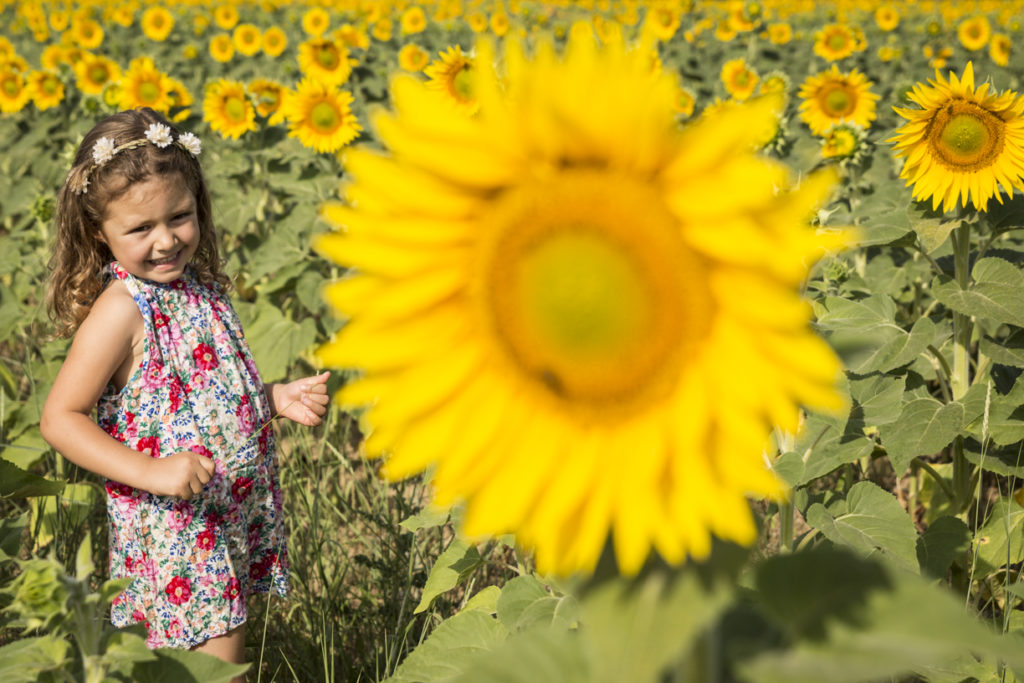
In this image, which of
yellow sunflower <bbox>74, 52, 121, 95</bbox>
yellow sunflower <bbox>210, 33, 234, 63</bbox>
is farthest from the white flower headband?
yellow sunflower <bbox>210, 33, 234, 63</bbox>

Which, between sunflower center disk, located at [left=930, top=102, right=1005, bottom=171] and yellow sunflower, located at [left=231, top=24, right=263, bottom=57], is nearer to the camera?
sunflower center disk, located at [left=930, top=102, right=1005, bottom=171]

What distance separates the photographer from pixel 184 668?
102cm

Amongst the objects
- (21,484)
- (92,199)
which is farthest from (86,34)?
(21,484)

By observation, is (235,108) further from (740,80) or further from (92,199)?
(740,80)

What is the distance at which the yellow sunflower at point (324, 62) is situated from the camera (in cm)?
499

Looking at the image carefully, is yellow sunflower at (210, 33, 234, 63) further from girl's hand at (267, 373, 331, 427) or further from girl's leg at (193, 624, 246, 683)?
girl's leg at (193, 624, 246, 683)

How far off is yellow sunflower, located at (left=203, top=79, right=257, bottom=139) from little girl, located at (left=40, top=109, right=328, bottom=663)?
92.5 inches

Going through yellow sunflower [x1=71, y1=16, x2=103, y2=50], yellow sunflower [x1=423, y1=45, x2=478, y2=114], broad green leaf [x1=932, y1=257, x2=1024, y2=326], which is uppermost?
yellow sunflower [x1=71, y1=16, x2=103, y2=50]

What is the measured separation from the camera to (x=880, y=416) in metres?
1.84

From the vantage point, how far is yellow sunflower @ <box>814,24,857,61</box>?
23.3 ft

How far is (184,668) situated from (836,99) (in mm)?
4254

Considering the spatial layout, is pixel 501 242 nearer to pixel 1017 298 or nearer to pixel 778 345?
pixel 778 345

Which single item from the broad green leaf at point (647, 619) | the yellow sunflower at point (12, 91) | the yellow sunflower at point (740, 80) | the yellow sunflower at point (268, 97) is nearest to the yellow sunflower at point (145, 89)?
the yellow sunflower at point (268, 97)

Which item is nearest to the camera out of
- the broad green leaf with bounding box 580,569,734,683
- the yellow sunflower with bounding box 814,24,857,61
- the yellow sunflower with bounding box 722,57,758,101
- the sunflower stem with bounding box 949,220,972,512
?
the broad green leaf with bounding box 580,569,734,683
